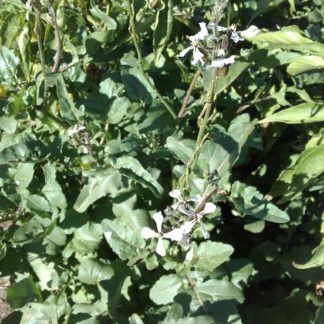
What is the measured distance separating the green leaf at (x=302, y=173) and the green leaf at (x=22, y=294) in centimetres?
72

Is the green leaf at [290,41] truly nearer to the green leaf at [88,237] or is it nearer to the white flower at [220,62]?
the white flower at [220,62]

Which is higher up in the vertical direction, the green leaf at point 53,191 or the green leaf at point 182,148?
the green leaf at point 182,148

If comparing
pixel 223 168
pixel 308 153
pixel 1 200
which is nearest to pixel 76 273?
pixel 1 200

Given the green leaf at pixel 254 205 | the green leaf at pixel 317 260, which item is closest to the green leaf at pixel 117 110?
the green leaf at pixel 254 205

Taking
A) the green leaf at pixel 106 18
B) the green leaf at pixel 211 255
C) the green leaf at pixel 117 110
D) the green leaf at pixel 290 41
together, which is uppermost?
the green leaf at pixel 106 18

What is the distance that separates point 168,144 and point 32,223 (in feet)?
1.59

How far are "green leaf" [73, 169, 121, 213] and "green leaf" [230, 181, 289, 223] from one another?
0.30 metres

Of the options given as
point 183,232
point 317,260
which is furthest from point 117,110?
point 317,260

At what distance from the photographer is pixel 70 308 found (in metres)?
1.67

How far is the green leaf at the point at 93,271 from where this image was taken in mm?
1635

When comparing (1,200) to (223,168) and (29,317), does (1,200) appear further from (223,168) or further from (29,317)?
(223,168)

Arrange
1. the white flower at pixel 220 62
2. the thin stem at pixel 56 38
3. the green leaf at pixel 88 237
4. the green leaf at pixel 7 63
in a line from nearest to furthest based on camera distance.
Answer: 1. the white flower at pixel 220 62
2. the thin stem at pixel 56 38
3. the green leaf at pixel 7 63
4. the green leaf at pixel 88 237

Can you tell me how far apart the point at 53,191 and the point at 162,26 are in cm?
53

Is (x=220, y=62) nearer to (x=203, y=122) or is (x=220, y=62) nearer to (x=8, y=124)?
(x=203, y=122)
